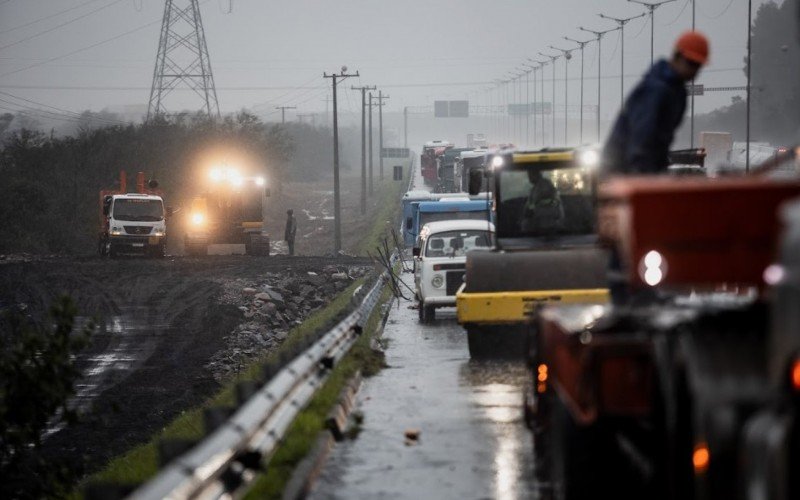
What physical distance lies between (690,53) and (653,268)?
88.0 inches

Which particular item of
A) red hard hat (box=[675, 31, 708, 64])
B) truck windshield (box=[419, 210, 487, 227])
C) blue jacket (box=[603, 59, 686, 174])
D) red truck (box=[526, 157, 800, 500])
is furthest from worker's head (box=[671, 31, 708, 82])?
truck windshield (box=[419, 210, 487, 227])

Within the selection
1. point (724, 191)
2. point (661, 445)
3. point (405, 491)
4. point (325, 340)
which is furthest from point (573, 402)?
point (325, 340)

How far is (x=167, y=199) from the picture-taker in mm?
86875

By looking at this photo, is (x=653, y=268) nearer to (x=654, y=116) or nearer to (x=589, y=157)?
(x=654, y=116)

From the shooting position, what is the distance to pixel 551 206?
800 inches

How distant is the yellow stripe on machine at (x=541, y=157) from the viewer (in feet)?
65.5

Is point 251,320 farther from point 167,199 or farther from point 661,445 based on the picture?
point 167,199

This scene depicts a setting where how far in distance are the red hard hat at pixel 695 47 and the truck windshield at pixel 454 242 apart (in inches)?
780

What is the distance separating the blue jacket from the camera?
868 centimetres

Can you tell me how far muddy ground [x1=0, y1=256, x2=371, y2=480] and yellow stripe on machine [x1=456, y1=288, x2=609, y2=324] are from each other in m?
4.36

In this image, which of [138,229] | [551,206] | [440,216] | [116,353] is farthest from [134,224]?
[551,206]

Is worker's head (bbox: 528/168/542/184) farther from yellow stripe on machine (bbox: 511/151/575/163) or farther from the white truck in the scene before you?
the white truck

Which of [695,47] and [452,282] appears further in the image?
[452,282]

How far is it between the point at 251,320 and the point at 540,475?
3053 centimetres
